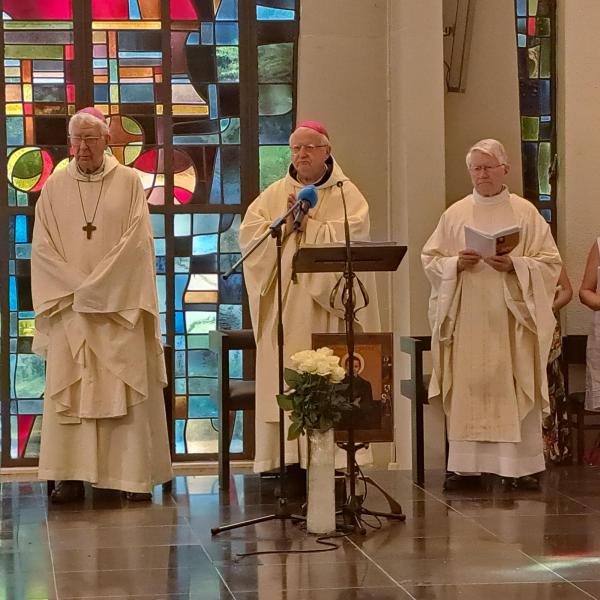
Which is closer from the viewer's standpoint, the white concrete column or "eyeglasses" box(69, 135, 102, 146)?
"eyeglasses" box(69, 135, 102, 146)

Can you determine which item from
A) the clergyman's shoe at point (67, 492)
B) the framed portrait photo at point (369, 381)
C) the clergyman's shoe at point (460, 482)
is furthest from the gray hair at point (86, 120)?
the clergyman's shoe at point (460, 482)

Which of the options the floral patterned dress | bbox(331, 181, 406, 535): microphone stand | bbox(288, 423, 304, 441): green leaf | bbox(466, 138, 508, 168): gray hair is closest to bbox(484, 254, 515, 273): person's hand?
bbox(466, 138, 508, 168): gray hair

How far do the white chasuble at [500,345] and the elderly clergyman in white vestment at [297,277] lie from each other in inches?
20.4

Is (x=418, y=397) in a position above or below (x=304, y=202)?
below

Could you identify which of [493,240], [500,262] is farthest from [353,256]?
[500,262]

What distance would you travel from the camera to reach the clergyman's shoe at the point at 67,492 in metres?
6.61

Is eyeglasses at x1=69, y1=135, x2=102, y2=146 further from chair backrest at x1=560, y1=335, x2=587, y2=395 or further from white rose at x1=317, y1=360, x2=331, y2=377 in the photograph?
chair backrest at x1=560, y1=335, x2=587, y2=395

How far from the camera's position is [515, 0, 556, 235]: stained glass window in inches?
346

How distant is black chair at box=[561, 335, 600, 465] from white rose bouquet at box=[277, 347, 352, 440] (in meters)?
2.76

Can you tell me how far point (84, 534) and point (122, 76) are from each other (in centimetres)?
395

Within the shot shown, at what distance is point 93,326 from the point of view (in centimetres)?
665

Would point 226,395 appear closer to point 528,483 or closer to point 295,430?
point 295,430

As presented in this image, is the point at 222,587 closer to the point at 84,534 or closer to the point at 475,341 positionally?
the point at 84,534

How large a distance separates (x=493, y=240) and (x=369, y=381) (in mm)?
1172
